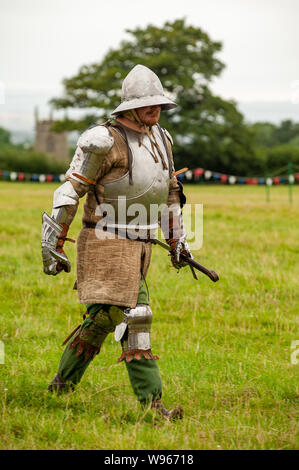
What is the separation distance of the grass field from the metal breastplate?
3.88 feet

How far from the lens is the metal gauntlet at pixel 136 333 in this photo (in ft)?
13.8

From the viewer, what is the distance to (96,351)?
4539mm

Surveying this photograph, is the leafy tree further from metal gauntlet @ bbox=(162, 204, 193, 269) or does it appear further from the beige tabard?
the beige tabard

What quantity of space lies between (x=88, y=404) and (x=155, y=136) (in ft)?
5.73

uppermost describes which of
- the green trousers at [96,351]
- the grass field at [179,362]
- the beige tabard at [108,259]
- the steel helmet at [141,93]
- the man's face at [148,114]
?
the steel helmet at [141,93]

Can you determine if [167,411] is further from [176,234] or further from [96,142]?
[96,142]

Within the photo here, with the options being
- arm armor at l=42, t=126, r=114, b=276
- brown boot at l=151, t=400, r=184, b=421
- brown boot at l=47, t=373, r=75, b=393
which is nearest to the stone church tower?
brown boot at l=47, t=373, r=75, b=393

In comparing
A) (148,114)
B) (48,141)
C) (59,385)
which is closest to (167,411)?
(59,385)

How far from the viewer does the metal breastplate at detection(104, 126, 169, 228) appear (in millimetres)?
4258

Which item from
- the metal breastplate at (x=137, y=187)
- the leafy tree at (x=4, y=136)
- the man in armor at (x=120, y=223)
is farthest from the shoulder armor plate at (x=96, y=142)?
the leafy tree at (x=4, y=136)

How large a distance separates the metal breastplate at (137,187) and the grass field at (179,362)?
3.88ft

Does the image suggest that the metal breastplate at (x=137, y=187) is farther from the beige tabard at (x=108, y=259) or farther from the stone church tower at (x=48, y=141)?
Answer: the stone church tower at (x=48, y=141)

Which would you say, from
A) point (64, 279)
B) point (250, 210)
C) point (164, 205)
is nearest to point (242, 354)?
point (164, 205)
